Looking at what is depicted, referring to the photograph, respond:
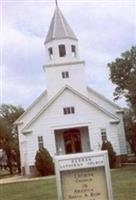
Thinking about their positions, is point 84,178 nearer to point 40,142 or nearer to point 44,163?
point 44,163

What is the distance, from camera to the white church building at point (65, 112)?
3869cm

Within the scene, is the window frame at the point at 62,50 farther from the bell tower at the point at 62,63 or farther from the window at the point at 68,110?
the window at the point at 68,110

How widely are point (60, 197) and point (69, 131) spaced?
109ft

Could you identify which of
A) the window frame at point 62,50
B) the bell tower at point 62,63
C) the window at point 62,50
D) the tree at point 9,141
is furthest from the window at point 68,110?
the tree at point 9,141

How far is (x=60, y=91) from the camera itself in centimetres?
3903

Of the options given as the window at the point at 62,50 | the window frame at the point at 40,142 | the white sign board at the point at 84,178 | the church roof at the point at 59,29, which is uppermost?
the church roof at the point at 59,29

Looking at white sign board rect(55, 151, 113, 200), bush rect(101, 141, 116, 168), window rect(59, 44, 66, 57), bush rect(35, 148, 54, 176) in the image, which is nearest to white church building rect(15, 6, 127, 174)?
window rect(59, 44, 66, 57)

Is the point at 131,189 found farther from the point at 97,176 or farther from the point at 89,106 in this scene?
the point at 89,106

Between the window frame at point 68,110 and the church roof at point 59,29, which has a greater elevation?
the church roof at point 59,29

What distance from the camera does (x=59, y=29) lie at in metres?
42.7

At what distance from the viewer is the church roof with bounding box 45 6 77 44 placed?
1660 inches

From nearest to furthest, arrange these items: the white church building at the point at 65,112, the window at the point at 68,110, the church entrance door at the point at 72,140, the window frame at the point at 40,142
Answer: the window frame at the point at 40,142
the white church building at the point at 65,112
the window at the point at 68,110
the church entrance door at the point at 72,140

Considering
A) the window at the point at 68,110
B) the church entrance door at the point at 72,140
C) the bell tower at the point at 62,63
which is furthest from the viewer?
the bell tower at the point at 62,63

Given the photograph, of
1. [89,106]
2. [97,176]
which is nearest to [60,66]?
[89,106]
